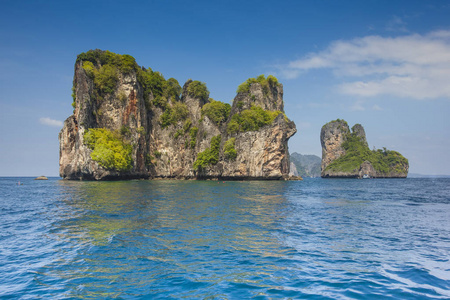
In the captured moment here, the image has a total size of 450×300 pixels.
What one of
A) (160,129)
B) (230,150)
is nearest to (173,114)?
(160,129)

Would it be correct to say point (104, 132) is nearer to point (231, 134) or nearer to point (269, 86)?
point (231, 134)

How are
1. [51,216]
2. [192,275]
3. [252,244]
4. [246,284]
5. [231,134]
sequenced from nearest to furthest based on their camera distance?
[246,284]
[192,275]
[252,244]
[51,216]
[231,134]

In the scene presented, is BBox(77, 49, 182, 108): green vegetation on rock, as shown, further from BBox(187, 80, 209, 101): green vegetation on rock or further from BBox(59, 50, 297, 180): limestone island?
BBox(187, 80, 209, 101): green vegetation on rock

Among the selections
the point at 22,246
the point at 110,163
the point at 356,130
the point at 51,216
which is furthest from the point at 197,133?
the point at 356,130

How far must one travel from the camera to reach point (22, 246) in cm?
1092

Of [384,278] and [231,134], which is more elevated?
[231,134]

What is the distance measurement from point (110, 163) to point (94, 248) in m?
56.4

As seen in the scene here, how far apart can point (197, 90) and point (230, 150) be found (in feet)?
96.2

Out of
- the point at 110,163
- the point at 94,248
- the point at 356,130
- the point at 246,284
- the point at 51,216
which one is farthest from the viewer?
the point at 356,130

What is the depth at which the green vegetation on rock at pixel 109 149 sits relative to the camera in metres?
61.6

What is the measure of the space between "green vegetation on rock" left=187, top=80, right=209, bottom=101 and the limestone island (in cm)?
33

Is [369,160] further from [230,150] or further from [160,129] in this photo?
[160,129]

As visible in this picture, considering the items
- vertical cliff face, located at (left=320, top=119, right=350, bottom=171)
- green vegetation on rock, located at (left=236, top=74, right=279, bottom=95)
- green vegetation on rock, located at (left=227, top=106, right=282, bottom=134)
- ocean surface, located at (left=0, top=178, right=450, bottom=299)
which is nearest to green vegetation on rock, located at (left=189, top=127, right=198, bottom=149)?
green vegetation on rock, located at (left=227, top=106, right=282, bottom=134)

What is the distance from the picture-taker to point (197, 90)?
9125 cm
